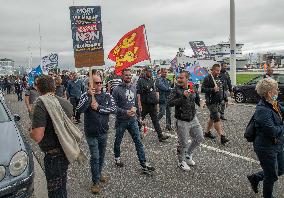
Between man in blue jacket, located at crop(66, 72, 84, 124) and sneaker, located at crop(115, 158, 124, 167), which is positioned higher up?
man in blue jacket, located at crop(66, 72, 84, 124)

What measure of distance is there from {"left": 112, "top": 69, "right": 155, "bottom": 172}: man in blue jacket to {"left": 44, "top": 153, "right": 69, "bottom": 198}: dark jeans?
7.57 feet

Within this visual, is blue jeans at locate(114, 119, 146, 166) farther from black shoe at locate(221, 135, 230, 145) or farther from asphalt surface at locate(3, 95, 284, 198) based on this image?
black shoe at locate(221, 135, 230, 145)

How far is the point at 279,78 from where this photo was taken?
609 inches

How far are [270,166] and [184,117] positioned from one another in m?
2.15

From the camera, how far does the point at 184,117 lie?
629cm

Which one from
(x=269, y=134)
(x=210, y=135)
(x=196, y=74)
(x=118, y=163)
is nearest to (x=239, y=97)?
(x=196, y=74)

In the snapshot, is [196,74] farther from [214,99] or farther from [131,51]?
[131,51]

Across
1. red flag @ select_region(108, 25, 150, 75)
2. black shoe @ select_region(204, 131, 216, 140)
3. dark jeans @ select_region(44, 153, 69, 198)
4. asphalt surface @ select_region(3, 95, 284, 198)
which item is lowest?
asphalt surface @ select_region(3, 95, 284, 198)

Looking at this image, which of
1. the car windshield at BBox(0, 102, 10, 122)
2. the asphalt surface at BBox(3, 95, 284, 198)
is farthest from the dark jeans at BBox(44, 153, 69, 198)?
the car windshield at BBox(0, 102, 10, 122)

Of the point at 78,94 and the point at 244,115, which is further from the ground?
the point at 78,94

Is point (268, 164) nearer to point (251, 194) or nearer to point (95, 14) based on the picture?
point (251, 194)

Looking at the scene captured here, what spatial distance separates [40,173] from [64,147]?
2.75 meters

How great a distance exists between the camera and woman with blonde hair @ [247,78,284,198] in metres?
4.28

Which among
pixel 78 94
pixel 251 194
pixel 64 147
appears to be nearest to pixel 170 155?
pixel 251 194
